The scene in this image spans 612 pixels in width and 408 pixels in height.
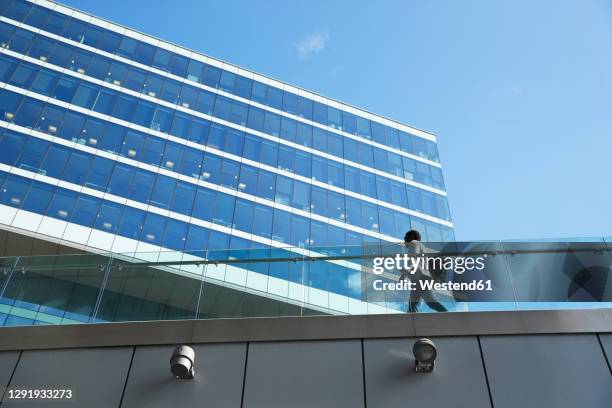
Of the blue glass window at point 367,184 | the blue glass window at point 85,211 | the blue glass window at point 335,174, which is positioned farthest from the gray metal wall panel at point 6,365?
the blue glass window at point 367,184

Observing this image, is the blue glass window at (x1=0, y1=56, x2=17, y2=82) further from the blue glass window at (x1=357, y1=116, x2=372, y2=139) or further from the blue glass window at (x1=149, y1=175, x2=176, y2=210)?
the blue glass window at (x1=357, y1=116, x2=372, y2=139)

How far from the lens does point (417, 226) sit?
34938 mm

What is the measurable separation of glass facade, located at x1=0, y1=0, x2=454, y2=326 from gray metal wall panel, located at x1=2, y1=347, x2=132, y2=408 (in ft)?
64.9

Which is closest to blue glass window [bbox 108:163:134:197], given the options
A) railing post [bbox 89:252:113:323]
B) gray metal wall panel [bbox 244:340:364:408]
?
railing post [bbox 89:252:113:323]

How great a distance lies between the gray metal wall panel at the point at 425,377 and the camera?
611 centimetres

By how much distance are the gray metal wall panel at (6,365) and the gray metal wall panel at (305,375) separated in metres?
3.12

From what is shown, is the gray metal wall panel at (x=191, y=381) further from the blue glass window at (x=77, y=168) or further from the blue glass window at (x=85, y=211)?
the blue glass window at (x=77, y=168)

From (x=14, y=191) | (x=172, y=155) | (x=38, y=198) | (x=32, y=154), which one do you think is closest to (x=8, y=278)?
(x=38, y=198)

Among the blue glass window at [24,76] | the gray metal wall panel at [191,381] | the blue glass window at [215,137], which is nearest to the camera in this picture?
the gray metal wall panel at [191,381]

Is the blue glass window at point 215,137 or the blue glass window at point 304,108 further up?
the blue glass window at point 304,108

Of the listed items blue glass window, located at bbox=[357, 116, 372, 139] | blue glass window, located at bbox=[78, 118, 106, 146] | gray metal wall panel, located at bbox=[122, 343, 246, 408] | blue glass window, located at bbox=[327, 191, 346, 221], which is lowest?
gray metal wall panel, located at bbox=[122, 343, 246, 408]

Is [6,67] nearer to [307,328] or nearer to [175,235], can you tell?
[175,235]

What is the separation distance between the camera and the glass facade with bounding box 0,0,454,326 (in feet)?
90.0

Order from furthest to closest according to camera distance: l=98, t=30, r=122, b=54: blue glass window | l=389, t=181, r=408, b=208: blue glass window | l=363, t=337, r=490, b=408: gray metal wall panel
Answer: l=389, t=181, r=408, b=208: blue glass window < l=98, t=30, r=122, b=54: blue glass window < l=363, t=337, r=490, b=408: gray metal wall panel
